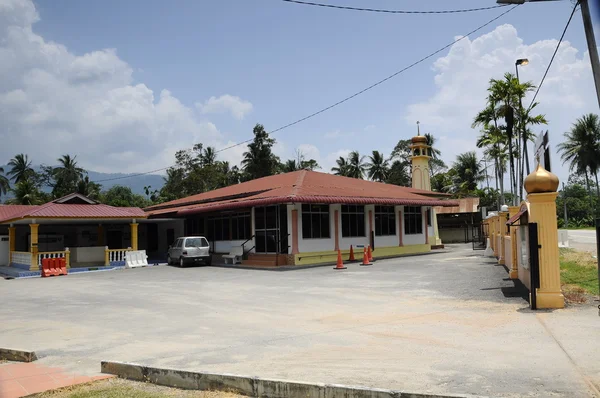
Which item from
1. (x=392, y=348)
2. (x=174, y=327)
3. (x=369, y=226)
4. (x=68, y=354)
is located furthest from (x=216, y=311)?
(x=369, y=226)

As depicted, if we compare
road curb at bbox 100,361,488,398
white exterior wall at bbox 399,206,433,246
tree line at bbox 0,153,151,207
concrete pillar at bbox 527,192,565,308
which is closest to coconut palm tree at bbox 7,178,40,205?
tree line at bbox 0,153,151,207

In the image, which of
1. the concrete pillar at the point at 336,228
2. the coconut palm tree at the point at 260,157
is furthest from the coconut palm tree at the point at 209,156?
the concrete pillar at the point at 336,228

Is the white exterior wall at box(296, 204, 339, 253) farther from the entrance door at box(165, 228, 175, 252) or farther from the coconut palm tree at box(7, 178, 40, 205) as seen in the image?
the coconut palm tree at box(7, 178, 40, 205)

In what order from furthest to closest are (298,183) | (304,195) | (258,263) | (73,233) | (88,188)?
(88,188), (73,233), (298,183), (258,263), (304,195)

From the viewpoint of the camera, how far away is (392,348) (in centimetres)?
730

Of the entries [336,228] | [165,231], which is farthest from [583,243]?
[165,231]

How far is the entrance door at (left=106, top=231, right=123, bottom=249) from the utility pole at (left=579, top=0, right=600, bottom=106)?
34005 mm

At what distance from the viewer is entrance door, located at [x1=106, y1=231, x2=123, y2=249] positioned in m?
36.6

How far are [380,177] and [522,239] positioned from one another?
60.0 m

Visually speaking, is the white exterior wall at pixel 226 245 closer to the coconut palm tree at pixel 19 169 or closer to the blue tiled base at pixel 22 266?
the blue tiled base at pixel 22 266

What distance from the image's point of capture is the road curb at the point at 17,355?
291 inches

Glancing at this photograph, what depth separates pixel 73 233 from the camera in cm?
3581

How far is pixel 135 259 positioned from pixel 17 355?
21.7 metres

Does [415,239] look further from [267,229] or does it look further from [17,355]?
[17,355]
